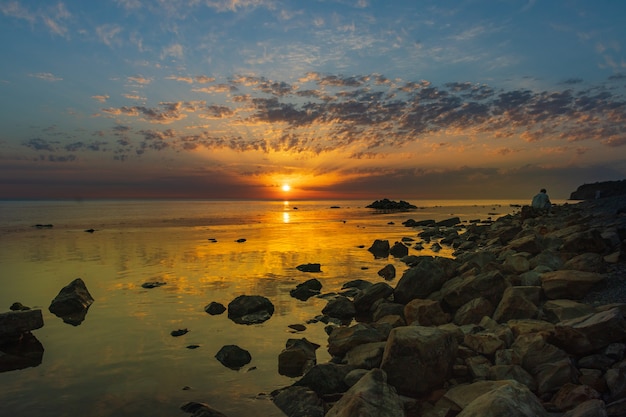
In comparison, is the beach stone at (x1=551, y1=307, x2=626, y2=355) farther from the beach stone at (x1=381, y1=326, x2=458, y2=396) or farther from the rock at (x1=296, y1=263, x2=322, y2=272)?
the rock at (x1=296, y1=263, x2=322, y2=272)

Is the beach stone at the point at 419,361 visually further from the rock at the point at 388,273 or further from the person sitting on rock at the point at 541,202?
the person sitting on rock at the point at 541,202

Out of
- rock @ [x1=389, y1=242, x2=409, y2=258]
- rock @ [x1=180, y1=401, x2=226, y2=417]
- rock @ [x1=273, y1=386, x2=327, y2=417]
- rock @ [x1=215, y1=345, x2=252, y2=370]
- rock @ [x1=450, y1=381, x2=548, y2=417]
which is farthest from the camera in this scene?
rock @ [x1=389, y1=242, x2=409, y2=258]

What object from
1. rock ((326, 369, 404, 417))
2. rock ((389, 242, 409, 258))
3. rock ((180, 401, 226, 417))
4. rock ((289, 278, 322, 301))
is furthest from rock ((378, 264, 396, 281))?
rock ((326, 369, 404, 417))

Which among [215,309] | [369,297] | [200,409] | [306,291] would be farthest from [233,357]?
[306,291]

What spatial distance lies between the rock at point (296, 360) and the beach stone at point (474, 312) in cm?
375

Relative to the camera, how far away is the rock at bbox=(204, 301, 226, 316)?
12133mm

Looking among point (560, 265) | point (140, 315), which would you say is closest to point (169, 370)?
point (140, 315)

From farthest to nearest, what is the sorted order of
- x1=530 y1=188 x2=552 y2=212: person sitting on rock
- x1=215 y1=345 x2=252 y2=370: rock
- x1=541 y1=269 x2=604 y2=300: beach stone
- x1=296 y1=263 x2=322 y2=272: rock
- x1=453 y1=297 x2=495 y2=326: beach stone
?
x1=530 y1=188 x2=552 y2=212: person sitting on rock, x1=296 y1=263 x2=322 y2=272: rock, x1=541 y1=269 x2=604 y2=300: beach stone, x1=453 y1=297 x2=495 y2=326: beach stone, x1=215 y1=345 x2=252 y2=370: rock

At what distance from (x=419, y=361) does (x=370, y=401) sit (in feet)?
5.70

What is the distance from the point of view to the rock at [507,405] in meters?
4.41

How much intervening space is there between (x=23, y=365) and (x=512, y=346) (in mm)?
10305

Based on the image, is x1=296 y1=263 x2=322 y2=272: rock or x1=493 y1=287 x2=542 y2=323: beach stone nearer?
x1=493 y1=287 x2=542 y2=323: beach stone

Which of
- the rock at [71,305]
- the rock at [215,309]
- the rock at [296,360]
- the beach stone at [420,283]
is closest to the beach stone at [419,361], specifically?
the rock at [296,360]

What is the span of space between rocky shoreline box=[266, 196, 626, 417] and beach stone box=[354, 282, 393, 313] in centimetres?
33
